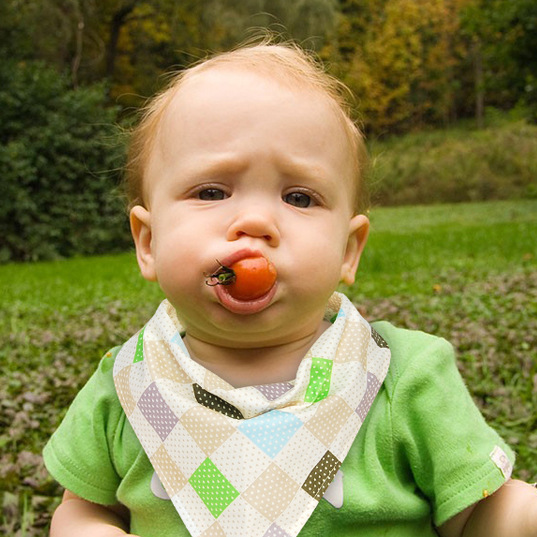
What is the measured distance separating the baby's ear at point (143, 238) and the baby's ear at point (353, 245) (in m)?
0.39

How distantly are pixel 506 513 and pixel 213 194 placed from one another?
764 mm

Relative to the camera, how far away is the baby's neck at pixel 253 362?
1.48m

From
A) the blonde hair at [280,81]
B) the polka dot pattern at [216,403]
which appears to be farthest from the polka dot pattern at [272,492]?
the blonde hair at [280,81]

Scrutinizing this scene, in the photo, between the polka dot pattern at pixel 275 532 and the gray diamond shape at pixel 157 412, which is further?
the gray diamond shape at pixel 157 412

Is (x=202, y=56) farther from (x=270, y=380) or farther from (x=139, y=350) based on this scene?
(x=270, y=380)

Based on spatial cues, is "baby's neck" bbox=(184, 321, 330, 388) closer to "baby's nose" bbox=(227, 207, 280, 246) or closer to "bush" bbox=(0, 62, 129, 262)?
"baby's nose" bbox=(227, 207, 280, 246)

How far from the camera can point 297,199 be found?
4.73ft

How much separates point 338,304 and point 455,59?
37277 mm

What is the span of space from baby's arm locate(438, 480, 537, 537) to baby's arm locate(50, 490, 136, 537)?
0.68m

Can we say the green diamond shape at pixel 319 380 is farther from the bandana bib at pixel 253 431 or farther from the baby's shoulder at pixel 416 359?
the baby's shoulder at pixel 416 359

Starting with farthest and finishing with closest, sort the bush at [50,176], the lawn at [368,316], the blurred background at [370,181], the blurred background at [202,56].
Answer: the blurred background at [202,56], the bush at [50,176], the blurred background at [370,181], the lawn at [368,316]

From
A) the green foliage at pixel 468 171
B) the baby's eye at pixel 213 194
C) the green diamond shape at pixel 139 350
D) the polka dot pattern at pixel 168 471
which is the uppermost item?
the baby's eye at pixel 213 194

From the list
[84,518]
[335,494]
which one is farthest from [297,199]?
[84,518]

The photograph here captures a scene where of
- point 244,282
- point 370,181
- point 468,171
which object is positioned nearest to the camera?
point 244,282
